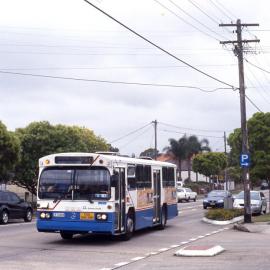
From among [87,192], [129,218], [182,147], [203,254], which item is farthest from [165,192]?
[182,147]

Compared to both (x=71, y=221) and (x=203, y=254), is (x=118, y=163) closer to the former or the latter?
(x=71, y=221)

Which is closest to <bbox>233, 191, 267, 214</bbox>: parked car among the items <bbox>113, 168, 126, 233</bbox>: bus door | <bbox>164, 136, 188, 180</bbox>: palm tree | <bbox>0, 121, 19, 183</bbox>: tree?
<bbox>0, 121, 19, 183</bbox>: tree

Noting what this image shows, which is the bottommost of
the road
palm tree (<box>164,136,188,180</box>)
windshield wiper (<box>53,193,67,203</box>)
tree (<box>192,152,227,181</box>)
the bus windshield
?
the road

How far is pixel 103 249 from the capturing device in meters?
16.9

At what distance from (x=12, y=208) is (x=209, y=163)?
5951cm

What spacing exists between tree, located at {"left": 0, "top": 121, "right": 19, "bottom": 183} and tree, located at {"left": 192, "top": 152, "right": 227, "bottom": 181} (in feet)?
178

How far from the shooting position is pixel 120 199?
1839 centimetres

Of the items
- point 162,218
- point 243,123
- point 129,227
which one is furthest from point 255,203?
point 129,227

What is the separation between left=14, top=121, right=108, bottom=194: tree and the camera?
41156mm

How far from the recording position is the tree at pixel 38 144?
41.2 metres

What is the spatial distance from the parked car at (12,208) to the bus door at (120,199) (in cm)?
1037

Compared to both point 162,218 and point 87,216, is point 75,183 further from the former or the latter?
point 162,218

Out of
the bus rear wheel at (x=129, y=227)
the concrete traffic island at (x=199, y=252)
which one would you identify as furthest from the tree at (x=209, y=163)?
the concrete traffic island at (x=199, y=252)

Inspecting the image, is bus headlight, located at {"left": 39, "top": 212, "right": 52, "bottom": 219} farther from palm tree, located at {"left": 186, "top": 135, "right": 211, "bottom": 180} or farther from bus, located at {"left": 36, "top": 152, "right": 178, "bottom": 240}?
palm tree, located at {"left": 186, "top": 135, "right": 211, "bottom": 180}
